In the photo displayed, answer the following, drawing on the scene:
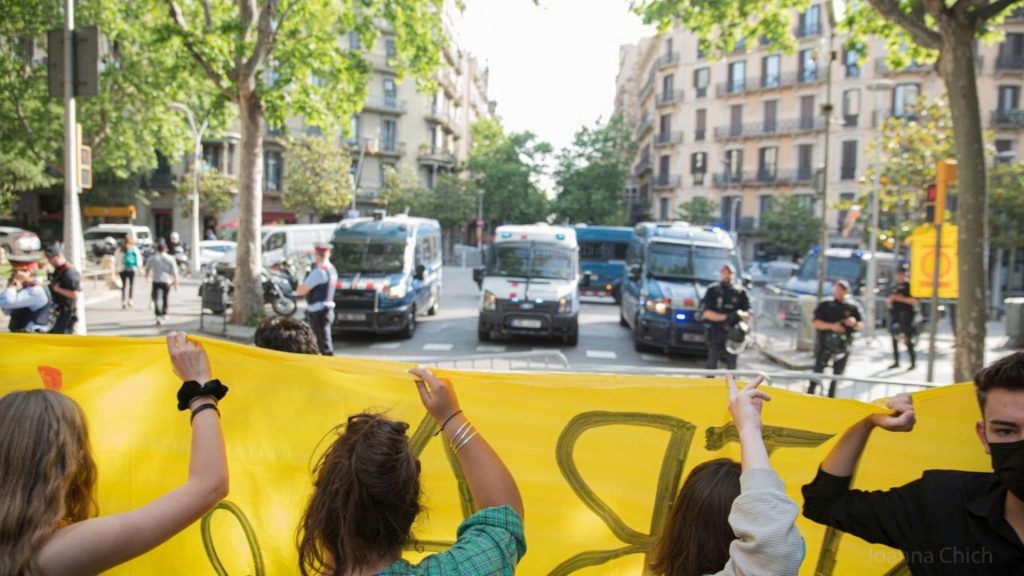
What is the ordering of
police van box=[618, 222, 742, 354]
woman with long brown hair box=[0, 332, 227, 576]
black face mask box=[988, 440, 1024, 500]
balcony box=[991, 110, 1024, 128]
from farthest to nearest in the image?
balcony box=[991, 110, 1024, 128], police van box=[618, 222, 742, 354], black face mask box=[988, 440, 1024, 500], woman with long brown hair box=[0, 332, 227, 576]

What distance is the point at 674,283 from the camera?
591 inches

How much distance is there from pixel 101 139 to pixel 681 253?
90.6 ft

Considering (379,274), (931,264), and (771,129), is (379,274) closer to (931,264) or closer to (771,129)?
(931,264)

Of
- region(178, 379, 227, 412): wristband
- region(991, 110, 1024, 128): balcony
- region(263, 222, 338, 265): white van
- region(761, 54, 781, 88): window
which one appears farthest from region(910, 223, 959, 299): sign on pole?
region(761, 54, 781, 88): window

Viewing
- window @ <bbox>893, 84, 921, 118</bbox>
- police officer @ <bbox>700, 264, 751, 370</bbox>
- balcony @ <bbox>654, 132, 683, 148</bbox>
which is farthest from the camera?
balcony @ <bbox>654, 132, 683, 148</bbox>

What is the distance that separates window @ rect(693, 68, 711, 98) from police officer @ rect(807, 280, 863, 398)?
5328 centimetres

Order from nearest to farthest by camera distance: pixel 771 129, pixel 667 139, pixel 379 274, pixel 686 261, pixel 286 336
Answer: pixel 286 336, pixel 686 261, pixel 379 274, pixel 771 129, pixel 667 139

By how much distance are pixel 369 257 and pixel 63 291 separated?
679 centimetres

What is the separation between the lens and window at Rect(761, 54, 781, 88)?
56250 mm

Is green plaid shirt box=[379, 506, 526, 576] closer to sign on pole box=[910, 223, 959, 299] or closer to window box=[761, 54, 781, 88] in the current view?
sign on pole box=[910, 223, 959, 299]

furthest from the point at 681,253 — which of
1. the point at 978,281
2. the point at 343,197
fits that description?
the point at 343,197

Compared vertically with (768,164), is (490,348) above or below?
below

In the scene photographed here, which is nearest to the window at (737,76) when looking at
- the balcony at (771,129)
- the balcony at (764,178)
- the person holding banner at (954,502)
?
the balcony at (771,129)

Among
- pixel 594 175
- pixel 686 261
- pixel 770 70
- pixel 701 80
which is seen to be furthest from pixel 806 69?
pixel 686 261
